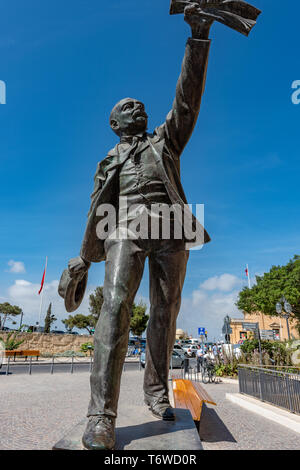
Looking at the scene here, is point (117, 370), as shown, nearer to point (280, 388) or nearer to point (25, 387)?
point (280, 388)

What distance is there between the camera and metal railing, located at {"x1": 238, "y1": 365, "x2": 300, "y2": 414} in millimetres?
6281

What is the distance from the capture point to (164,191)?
273 cm

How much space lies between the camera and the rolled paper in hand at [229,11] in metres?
2.23

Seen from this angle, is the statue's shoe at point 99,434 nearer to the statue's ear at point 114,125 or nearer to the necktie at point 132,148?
the necktie at point 132,148

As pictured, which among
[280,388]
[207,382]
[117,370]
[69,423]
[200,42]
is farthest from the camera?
[207,382]

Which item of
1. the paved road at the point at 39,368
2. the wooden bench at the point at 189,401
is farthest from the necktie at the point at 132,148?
the paved road at the point at 39,368

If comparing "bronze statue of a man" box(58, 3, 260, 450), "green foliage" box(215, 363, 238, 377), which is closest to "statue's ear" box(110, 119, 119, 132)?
"bronze statue of a man" box(58, 3, 260, 450)

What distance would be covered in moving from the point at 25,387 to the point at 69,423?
516 centimetres

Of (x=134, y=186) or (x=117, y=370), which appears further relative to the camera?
(x=134, y=186)

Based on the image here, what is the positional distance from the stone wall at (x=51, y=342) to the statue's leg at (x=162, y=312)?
82.4ft

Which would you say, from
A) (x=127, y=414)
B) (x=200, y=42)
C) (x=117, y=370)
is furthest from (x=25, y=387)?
(x=200, y=42)

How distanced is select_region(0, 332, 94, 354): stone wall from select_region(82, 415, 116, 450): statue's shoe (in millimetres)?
25714

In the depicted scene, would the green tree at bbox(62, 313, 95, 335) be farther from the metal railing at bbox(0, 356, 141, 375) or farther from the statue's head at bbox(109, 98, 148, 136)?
the statue's head at bbox(109, 98, 148, 136)

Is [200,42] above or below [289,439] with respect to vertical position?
above
